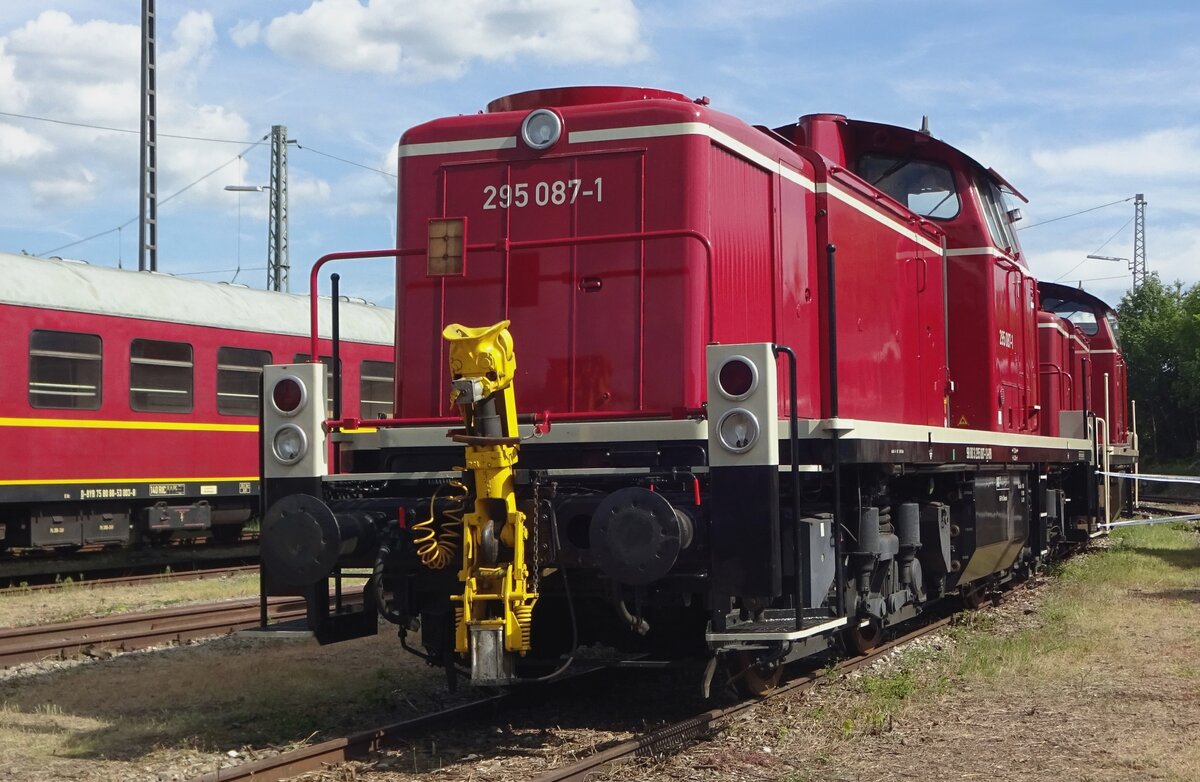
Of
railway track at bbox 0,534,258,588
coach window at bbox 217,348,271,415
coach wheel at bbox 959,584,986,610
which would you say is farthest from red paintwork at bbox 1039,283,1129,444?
railway track at bbox 0,534,258,588

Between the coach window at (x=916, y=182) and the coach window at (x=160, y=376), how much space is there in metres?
9.29

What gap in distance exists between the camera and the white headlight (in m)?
6.71

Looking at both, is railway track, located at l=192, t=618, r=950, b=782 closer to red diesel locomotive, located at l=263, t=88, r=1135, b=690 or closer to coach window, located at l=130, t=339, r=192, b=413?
red diesel locomotive, located at l=263, t=88, r=1135, b=690

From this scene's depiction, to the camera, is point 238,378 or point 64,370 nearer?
point 64,370

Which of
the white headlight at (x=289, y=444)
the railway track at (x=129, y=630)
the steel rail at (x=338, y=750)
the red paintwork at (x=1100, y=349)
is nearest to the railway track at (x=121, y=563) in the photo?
the railway track at (x=129, y=630)

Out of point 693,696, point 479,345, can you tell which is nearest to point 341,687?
point 693,696

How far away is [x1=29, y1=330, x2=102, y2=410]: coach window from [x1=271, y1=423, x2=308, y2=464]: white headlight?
8.44 m

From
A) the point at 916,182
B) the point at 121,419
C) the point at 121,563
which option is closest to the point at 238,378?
the point at 121,419

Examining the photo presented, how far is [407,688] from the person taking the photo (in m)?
8.05

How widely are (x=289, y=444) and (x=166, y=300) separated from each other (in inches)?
386

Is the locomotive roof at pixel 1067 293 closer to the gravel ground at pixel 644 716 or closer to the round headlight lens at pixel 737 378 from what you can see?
the gravel ground at pixel 644 716

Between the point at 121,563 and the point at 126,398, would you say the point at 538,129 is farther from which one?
the point at 121,563

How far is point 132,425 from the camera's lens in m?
15.1

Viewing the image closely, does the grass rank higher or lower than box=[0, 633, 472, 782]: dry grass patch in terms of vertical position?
higher
